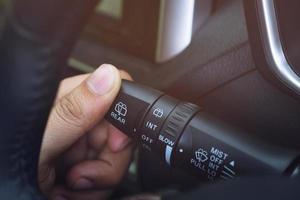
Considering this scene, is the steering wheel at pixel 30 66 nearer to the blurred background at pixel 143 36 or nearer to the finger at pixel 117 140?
the finger at pixel 117 140

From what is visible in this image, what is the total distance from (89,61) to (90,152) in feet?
0.79

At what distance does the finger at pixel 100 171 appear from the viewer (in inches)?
29.8

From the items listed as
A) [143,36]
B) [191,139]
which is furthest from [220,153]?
[143,36]

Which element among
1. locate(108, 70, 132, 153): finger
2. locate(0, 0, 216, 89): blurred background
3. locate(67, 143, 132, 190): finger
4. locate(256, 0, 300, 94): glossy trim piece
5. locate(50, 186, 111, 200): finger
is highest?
locate(256, 0, 300, 94): glossy trim piece

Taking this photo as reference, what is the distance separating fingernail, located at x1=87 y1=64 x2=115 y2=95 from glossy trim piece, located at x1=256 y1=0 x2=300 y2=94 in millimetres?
169

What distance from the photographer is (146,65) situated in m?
0.95

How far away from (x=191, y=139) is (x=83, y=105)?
119mm

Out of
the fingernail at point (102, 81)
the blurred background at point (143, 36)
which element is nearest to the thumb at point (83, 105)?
the fingernail at point (102, 81)

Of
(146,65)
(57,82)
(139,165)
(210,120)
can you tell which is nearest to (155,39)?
(146,65)

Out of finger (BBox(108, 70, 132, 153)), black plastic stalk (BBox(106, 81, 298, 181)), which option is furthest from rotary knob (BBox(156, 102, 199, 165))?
finger (BBox(108, 70, 132, 153))

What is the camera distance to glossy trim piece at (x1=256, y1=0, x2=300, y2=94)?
0.68 metres

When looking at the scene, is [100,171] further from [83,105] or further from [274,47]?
[274,47]

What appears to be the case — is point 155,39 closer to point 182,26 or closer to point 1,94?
point 182,26

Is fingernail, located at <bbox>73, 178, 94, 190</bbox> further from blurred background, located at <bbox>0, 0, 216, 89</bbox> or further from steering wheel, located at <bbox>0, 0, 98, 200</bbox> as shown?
steering wheel, located at <bbox>0, 0, 98, 200</bbox>
